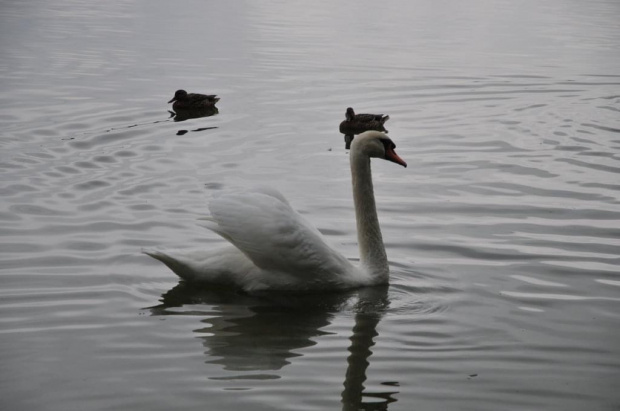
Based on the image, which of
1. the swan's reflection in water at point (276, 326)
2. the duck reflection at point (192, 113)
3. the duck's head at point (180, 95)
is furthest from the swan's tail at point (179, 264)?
the duck's head at point (180, 95)

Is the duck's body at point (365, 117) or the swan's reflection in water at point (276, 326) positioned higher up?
the duck's body at point (365, 117)

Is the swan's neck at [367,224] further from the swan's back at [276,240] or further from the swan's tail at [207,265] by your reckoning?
the swan's tail at [207,265]

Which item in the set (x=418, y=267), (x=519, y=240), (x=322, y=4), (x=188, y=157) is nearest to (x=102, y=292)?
(x=418, y=267)

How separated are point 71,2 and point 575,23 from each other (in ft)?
63.8

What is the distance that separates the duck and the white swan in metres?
8.52

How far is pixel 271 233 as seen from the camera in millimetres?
6859

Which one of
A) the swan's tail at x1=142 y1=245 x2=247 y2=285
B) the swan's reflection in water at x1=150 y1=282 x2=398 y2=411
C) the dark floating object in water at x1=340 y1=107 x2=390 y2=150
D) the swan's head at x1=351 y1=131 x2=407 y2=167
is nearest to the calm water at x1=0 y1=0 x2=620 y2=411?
the swan's reflection in water at x1=150 y1=282 x2=398 y2=411

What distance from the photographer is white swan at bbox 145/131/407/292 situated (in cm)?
690

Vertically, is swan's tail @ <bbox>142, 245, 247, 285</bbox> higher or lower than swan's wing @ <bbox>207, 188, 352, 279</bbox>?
lower

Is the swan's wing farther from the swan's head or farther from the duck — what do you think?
the duck

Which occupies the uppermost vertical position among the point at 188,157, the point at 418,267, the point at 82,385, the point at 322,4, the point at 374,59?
the point at 322,4

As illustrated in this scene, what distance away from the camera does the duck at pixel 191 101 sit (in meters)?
15.7

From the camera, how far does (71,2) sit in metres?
39.2

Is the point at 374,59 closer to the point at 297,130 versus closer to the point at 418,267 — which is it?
the point at 297,130
